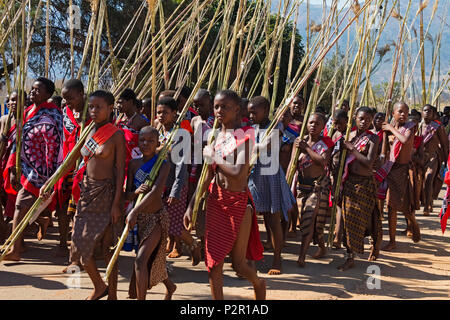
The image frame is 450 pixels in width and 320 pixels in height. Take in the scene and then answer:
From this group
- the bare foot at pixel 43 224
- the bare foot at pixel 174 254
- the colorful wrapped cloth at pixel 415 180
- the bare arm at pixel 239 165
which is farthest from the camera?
the colorful wrapped cloth at pixel 415 180

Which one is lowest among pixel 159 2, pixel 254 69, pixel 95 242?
pixel 95 242

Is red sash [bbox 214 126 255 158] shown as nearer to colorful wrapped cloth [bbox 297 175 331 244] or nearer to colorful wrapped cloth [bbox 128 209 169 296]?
colorful wrapped cloth [bbox 128 209 169 296]

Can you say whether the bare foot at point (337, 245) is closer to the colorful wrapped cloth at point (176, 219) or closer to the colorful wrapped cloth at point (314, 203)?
the colorful wrapped cloth at point (314, 203)

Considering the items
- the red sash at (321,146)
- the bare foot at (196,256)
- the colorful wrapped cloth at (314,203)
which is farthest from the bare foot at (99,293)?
the red sash at (321,146)

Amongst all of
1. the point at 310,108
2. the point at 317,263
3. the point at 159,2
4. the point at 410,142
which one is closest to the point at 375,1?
the point at 310,108

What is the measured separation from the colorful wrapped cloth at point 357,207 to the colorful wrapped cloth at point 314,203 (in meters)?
0.18

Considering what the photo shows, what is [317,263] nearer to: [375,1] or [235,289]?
[235,289]

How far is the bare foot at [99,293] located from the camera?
3246mm

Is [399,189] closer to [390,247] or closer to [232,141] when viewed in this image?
[390,247]

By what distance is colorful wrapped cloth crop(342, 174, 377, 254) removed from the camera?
4641 millimetres

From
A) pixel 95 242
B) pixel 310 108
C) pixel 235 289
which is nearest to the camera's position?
Result: pixel 95 242
